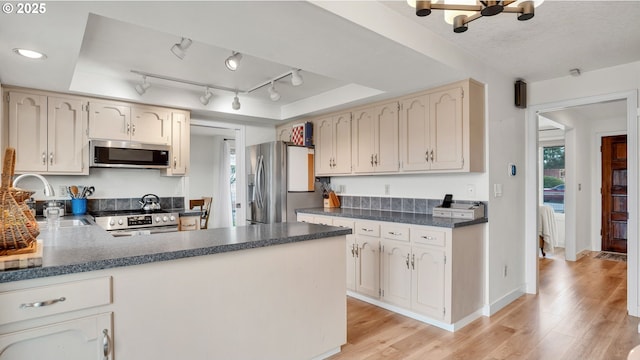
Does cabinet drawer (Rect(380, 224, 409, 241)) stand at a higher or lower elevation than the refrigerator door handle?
lower

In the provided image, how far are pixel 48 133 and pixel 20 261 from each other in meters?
2.61

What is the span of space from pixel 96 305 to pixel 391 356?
191 centimetres

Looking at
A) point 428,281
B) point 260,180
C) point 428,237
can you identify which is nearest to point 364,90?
point 428,237

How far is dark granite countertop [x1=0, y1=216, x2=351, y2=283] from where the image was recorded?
4.53ft

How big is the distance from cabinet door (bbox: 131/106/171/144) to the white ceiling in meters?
0.15

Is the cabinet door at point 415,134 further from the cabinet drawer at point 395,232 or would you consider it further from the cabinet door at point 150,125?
the cabinet door at point 150,125

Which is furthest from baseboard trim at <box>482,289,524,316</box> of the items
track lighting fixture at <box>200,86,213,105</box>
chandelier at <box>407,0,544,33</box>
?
track lighting fixture at <box>200,86,213,105</box>

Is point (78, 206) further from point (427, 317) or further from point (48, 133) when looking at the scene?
point (427, 317)

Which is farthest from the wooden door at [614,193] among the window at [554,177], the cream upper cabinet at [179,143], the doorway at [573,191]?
the cream upper cabinet at [179,143]

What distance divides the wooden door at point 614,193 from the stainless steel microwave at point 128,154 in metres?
6.94

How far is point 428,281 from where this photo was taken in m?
2.97

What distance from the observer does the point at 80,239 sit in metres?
1.93

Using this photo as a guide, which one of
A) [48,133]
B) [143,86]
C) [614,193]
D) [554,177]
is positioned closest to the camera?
[48,133]

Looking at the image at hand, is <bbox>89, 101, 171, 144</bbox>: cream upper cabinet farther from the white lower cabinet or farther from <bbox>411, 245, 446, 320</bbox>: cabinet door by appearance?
<bbox>411, 245, 446, 320</bbox>: cabinet door
